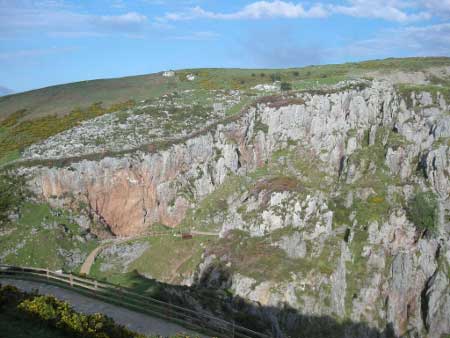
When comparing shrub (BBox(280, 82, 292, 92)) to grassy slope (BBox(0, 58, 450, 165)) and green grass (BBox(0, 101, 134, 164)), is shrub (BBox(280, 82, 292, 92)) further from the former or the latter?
green grass (BBox(0, 101, 134, 164))

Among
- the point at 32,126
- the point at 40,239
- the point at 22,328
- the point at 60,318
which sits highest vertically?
the point at 32,126

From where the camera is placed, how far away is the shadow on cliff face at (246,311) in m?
45.4

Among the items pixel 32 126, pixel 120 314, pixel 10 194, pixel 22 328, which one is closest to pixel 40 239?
pixel 10 194

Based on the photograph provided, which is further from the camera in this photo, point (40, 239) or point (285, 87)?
point (285, 87)

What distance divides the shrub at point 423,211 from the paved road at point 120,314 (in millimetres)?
41757

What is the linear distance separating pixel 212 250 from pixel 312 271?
13055 mm

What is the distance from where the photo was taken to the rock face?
55.2 meters

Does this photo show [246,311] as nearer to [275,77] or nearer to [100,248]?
[100,248]

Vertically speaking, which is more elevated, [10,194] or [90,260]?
[10,194]

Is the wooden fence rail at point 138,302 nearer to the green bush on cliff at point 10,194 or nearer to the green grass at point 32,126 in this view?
the green bush on cliff at point 10,194

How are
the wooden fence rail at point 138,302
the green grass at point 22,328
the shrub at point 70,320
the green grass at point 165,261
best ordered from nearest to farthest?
the green grass at point 22,328, the shrub at point 70,320, the wooden fence rail at point 138,302, the green grass at point 165,261

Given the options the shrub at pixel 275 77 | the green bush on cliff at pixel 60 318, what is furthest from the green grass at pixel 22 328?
the shrub at pixel 275 77

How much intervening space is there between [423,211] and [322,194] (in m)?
13.5

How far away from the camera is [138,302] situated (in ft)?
109
